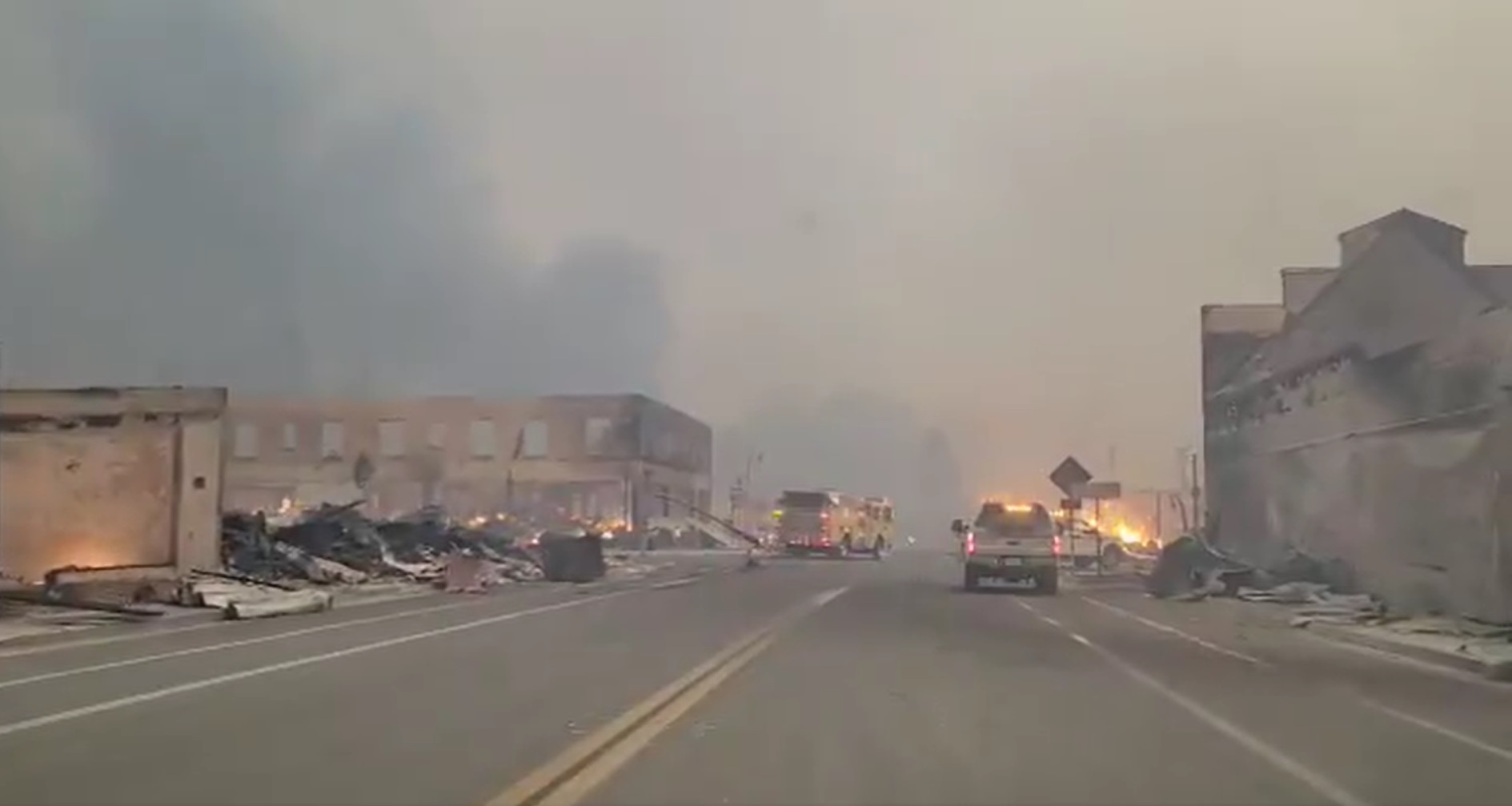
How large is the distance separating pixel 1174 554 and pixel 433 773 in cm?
3423

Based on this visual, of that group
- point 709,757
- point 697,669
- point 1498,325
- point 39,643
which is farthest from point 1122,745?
point 1498,325

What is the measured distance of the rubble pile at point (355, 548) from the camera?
42.9 metres

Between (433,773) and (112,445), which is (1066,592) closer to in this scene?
(112,445)

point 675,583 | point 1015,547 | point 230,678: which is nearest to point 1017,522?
point 1015,547

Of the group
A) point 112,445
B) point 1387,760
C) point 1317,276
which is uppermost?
point 1317,276

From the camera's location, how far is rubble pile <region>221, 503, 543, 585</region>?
4288 centimetres

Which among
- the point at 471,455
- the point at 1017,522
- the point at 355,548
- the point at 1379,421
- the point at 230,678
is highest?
the point at 471,455

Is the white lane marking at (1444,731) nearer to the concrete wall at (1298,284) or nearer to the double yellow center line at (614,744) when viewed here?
the double yellow center line at (614,744)

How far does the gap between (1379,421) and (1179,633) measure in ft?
37.0

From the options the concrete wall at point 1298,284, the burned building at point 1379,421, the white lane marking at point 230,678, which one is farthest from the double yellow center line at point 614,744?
the concrete wall at point 1298,284

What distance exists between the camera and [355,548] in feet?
162

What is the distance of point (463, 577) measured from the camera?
45.5m

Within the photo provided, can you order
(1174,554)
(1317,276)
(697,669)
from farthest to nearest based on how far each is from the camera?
(1317,276), (1174,554), (697,669)

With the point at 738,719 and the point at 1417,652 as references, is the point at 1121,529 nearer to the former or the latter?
the point at 1417,652
